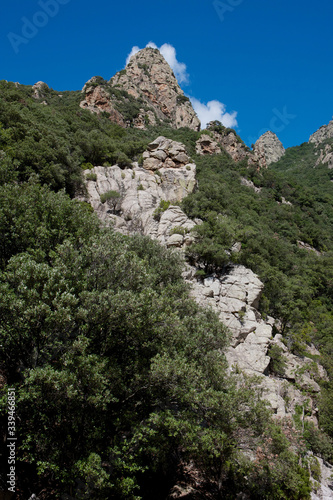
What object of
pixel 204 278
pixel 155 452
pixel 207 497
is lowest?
pixel 207 497

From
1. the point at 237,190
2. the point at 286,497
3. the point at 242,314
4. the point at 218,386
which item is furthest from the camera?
the point at 237,190

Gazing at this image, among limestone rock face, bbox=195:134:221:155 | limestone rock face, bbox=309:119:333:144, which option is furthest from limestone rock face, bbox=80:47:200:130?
limestone rock face, bbox=309:119:333:144

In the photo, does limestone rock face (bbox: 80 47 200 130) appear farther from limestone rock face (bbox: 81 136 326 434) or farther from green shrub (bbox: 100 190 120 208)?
green shrub (bbox: 100 190 120 208)

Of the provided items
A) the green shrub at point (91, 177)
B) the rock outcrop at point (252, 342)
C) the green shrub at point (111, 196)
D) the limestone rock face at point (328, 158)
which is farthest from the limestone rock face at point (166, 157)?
the limestone rock face at point (328, 158)

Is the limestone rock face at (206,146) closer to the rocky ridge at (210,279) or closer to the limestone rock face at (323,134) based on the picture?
the rocky ridge at (210,279)

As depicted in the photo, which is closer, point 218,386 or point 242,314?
point 218,386

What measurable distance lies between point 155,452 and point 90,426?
10.0 feet

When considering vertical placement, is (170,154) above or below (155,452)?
above

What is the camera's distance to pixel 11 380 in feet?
32.1

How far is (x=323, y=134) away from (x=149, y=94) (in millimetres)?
121404

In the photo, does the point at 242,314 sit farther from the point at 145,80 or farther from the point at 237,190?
the point at 145,80

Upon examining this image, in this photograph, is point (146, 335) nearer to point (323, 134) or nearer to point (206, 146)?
point (206, 146)

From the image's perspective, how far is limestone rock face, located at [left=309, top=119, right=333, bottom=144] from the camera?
149m

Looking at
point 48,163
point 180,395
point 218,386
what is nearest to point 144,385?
point 180,395
